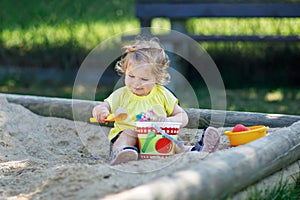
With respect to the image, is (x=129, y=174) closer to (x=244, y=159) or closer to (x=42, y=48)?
(x=244, y=159)

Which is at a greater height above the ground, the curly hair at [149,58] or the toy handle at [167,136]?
the curly hair at [149,58]

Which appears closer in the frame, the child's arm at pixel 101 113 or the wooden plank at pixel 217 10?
the child's arm at pixel 101 113

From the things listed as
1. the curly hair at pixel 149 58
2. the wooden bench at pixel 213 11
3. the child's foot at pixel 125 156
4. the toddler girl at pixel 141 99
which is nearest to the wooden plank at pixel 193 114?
the toddler girl at pixel 141 99

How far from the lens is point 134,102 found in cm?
352

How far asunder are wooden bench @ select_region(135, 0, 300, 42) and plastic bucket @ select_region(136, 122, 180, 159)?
11.0 ft

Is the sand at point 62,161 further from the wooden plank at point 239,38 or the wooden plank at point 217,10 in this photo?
the wooden plank at point 217,10

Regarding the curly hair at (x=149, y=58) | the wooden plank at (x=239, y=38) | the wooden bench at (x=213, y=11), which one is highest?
the wooden bench at (x=213, y=11)

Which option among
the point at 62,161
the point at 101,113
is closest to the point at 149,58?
the point at 101,113

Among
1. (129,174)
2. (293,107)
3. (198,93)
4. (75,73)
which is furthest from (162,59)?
(75,73)

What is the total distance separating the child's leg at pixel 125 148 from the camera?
321 cm

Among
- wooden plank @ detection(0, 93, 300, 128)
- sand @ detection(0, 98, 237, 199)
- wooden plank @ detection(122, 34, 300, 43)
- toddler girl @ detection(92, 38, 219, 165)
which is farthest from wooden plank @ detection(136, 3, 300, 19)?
toddler girl @ detection(92, 38, 219, 165)

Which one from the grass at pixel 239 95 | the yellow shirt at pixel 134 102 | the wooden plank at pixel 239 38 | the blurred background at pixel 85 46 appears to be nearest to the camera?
the yellow shirt at pixel 134 102

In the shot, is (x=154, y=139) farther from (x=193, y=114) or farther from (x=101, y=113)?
(x=193, y=114)

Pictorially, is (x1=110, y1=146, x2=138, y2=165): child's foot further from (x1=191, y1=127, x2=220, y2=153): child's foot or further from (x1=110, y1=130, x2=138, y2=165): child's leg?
(x1=191, y1=127, x2=220, y2=153): child's foot
